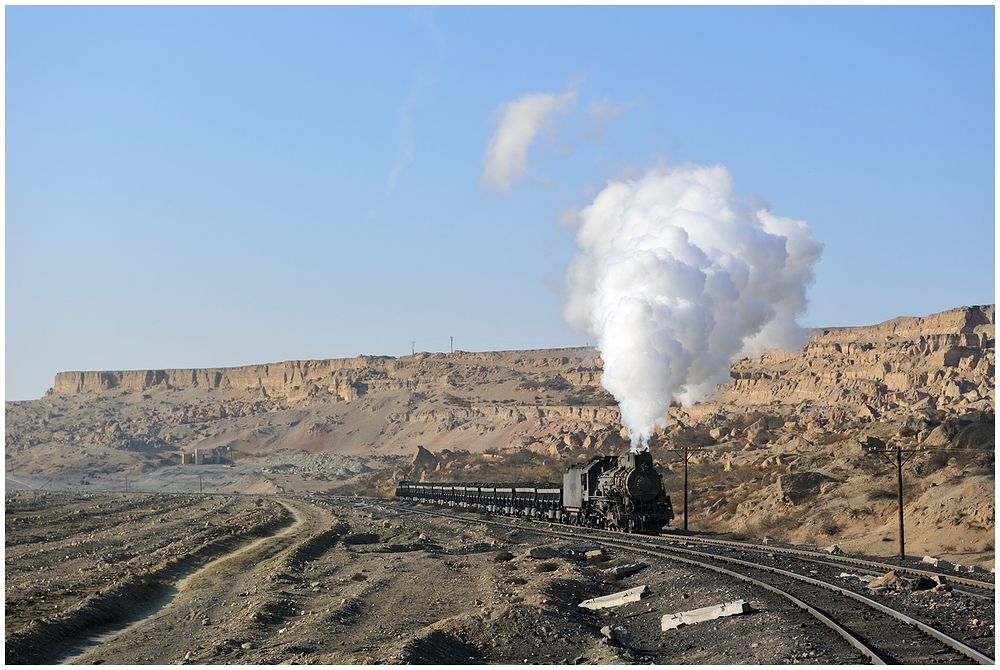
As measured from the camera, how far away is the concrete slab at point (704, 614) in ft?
65.5

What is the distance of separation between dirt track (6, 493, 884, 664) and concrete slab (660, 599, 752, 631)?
424 mm

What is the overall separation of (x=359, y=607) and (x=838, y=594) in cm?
1120

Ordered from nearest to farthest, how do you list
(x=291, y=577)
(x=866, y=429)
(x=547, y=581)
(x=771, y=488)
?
(x=547, y=581) < (x=291, y=577) < (x=771, y=488) < (x=866, y=429)

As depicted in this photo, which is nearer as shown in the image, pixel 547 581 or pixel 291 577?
pixel 547 581

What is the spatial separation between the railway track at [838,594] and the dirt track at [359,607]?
764 millimetres

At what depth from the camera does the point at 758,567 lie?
2786cm

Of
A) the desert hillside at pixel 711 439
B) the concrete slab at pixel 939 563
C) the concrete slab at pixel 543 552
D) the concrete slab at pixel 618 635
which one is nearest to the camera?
the concrete slab at pixel 618 635

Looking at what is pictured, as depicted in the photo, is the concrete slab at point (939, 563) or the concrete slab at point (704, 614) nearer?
the concrete slab at point (704, 614)

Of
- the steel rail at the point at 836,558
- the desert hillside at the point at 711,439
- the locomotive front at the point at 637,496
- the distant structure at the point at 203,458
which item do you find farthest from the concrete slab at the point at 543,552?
the distant structure at the point at 203,458

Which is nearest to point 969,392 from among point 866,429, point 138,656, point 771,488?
point 866,429

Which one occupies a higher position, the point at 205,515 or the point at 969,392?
the point at 969,392

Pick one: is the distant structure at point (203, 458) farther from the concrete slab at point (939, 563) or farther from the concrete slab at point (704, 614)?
the concrete slab at point (704, 614)

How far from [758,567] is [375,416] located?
14362 cm

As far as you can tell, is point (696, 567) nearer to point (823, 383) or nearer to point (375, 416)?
point (823, 383)
